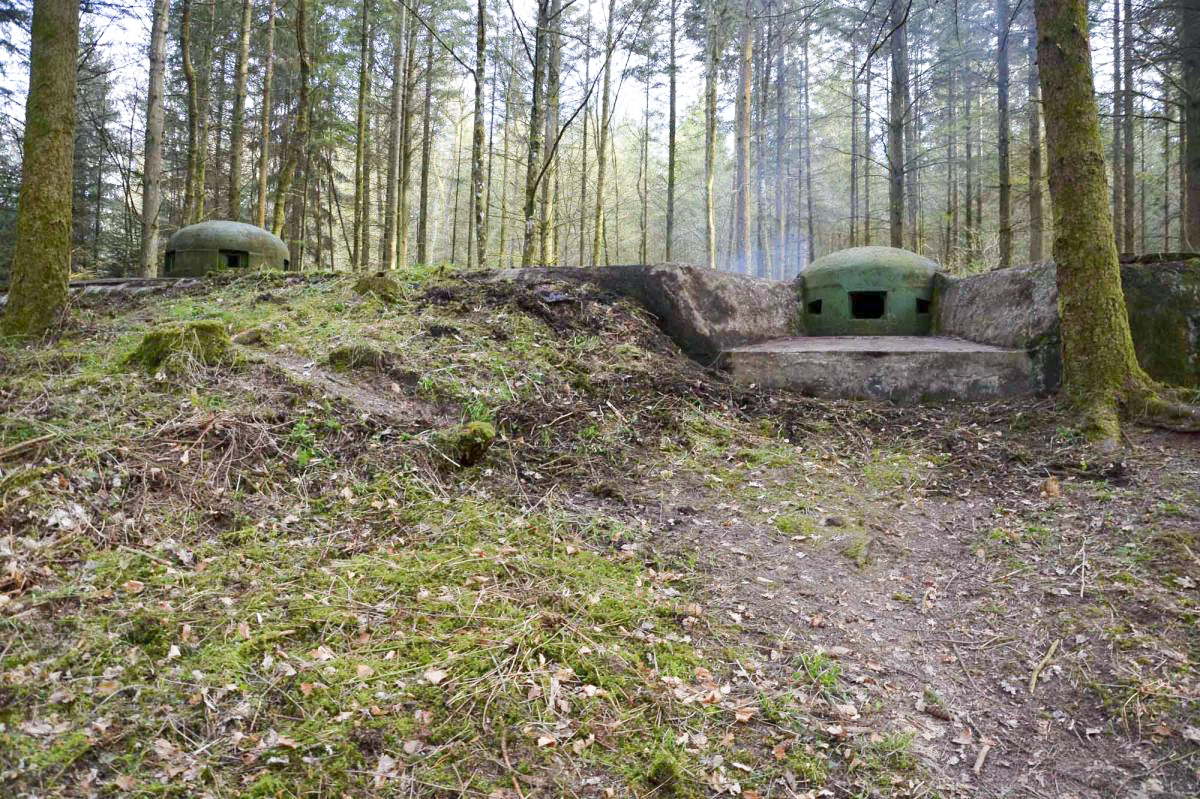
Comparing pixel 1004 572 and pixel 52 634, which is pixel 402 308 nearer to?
pixel 52 634

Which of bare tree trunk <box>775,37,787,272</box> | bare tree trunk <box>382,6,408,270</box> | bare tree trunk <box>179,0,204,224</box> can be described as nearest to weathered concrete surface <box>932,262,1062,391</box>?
bare tree trunk <box>382,6,408,270</box>

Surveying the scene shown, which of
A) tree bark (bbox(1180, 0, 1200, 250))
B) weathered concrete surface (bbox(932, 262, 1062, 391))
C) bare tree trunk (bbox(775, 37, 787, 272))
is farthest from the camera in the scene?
bare tree trunk (bbox(775, 37, 787, 272))

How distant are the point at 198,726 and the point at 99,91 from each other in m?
26.2

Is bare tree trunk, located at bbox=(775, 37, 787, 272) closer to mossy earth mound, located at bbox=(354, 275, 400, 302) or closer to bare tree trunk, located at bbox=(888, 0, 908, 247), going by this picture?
bare tree trunk, located at bbox=(888, 0, 908, 247)

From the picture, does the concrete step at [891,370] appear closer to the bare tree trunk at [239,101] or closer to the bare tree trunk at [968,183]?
the bare tree trunk at [968,183]

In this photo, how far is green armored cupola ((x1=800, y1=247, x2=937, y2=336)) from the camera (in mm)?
7355

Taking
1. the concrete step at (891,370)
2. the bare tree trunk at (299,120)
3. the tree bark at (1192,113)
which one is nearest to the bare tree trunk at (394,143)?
the bare tree trunk at (299,120)

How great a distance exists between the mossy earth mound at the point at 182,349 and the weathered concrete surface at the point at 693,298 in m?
3.29

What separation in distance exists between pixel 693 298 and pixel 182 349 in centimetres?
458

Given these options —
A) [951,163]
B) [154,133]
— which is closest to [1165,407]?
[154,133]

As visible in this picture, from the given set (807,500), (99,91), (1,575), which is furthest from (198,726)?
(99,91)

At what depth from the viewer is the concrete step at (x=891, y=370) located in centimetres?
564

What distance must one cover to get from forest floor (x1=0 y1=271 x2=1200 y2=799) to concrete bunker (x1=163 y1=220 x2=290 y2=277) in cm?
638

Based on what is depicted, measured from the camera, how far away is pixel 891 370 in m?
5.94
